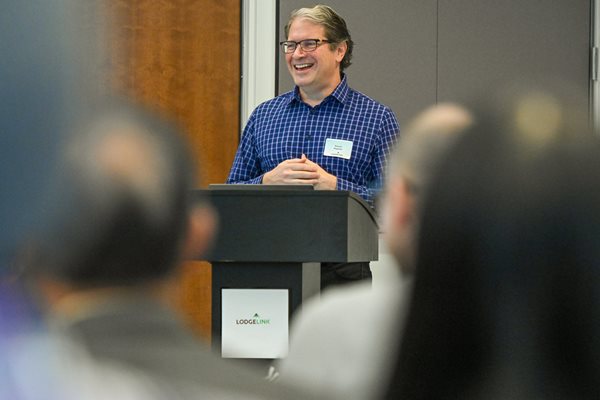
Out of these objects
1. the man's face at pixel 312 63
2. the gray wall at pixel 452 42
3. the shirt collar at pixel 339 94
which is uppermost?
the gray wall at pixel 452 42

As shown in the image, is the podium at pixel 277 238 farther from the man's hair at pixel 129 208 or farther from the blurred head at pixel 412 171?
the man's hair at pixel 129 208

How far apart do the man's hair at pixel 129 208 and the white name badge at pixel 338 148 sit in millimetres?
3459

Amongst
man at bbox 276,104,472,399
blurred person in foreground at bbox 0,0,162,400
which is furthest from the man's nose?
blurred person in foreground at bbox 0,0,162,400

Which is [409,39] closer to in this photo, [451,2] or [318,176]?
[451,2]

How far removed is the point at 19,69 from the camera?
0.93 feet

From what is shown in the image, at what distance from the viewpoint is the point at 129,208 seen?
590 millimetres

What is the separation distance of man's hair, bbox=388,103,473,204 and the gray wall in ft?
18.2

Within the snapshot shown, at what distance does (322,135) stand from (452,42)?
2.57 m

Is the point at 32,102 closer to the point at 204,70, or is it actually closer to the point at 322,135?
the point at 322,135

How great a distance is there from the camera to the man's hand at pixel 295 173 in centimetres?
368

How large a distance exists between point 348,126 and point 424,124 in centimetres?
339

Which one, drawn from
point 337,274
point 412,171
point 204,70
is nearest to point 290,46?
point 337,274

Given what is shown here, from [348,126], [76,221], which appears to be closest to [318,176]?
[348,126]

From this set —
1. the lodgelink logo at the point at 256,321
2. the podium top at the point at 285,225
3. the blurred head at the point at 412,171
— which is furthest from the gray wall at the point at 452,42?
the blurred head at the point at 412,171
